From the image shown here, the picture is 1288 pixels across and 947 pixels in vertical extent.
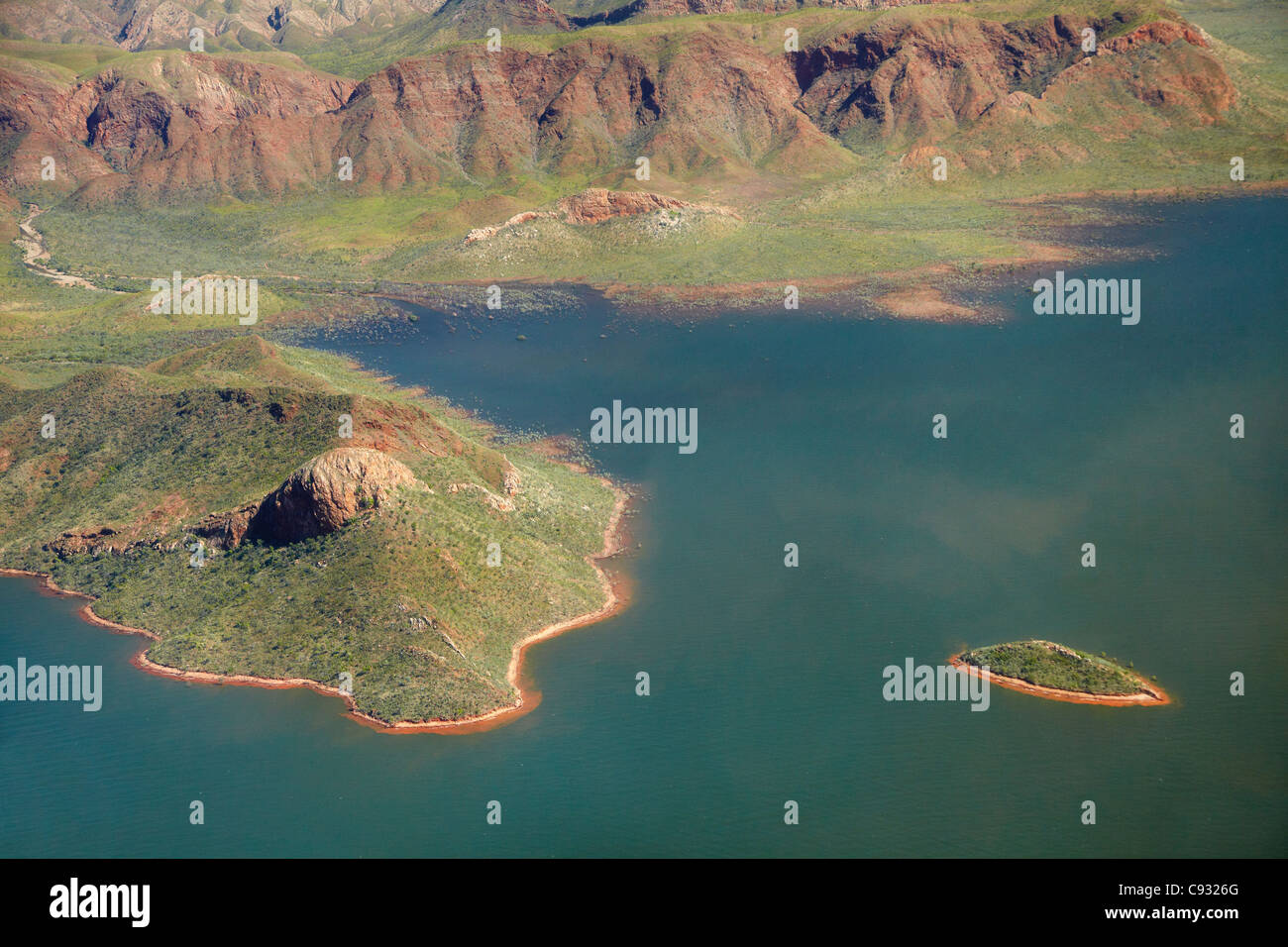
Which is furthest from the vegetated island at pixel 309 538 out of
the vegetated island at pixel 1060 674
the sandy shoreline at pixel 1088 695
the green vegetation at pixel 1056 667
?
the sandy shoreline at pixel 1088 695

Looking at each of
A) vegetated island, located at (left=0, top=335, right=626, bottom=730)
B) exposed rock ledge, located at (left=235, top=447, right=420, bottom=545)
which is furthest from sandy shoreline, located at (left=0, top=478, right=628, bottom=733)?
exposed rock ledge, located at (left=235, top=447, right=420, bottom=545)

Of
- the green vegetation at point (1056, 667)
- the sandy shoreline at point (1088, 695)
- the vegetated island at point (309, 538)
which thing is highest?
the vegetated island at point (309, 538)

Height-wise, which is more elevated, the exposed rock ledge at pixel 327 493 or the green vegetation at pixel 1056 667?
the exposed rock ledge at pixel 327 493

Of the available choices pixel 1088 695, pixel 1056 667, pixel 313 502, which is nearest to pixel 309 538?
pixel 313 502

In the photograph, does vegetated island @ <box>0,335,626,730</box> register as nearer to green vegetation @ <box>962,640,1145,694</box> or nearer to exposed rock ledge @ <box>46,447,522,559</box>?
exposed rock ledge @ <box>46,447,522,559</box>

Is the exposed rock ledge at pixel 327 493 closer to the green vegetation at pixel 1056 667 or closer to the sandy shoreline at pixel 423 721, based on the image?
the sandy shoreline at pixel 423 721

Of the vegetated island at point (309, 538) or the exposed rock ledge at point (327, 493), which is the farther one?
the exposed rock ledge at point (327, 493)

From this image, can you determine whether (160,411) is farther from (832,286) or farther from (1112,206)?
(1112,206)
